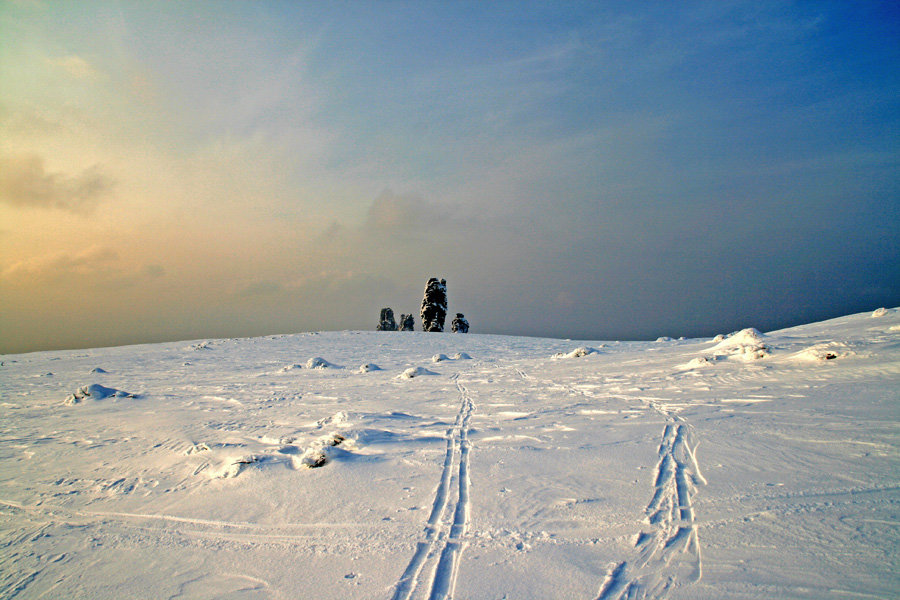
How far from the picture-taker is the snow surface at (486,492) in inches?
139

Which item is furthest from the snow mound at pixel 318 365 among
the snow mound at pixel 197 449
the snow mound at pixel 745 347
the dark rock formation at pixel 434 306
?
the dark rock formation at pixel 434 306

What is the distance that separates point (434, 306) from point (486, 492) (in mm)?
37387

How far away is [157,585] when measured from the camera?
3.70m

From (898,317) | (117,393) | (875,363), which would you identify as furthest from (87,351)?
(898,317)

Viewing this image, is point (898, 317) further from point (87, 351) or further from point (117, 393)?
point (87, 351)

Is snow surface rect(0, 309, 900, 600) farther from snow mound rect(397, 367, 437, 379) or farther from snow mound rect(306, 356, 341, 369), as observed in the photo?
snow mound rect(306, 356, 341, 369)

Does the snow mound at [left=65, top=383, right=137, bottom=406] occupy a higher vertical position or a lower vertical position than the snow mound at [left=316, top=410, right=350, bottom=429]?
higher

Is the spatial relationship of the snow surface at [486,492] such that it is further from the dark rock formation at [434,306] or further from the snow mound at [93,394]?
the dark rock formation at [434,306]

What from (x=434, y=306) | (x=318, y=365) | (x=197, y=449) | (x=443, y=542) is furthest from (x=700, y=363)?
(x=434, y=306)

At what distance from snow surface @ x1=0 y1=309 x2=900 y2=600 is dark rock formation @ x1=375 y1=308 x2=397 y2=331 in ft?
123

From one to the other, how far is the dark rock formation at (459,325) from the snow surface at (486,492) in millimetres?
33414

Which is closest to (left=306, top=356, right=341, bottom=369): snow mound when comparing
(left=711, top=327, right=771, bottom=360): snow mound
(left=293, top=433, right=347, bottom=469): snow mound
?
(left=293, top=433, right=347, bottom=469): snow mound

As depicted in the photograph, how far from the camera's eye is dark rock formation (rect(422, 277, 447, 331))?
138ft

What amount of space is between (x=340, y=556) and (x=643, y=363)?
1196 centimetres
